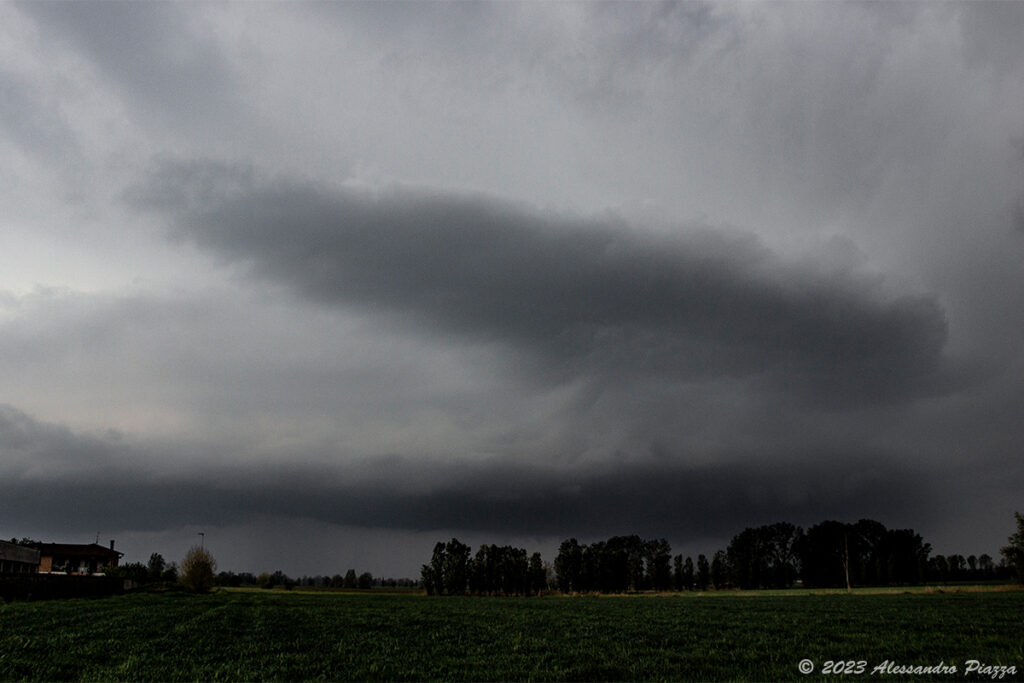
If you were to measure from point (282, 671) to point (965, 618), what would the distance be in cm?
4337

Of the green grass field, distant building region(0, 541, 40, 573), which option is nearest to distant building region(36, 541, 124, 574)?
distant building region(0, 541, 40, 573)

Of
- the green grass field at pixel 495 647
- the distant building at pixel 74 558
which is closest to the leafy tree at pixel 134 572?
the distant building at pixel 74 558

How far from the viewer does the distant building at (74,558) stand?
544ft

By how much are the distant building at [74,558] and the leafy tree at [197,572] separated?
41029 mm

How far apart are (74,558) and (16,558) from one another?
65840 millimetres

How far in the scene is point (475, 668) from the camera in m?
26.7

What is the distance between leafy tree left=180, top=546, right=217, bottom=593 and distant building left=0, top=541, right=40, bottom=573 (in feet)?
84.7

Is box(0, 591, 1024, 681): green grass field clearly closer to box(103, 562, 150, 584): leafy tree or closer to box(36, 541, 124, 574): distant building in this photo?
box(103, 562, 150, 584): leafy tree

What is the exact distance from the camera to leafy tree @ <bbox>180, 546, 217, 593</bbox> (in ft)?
445

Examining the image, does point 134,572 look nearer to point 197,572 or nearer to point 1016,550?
point 197,572

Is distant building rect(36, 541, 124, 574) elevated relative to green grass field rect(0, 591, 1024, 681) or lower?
lower

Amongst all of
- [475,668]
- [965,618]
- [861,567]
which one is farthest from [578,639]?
[861,567]

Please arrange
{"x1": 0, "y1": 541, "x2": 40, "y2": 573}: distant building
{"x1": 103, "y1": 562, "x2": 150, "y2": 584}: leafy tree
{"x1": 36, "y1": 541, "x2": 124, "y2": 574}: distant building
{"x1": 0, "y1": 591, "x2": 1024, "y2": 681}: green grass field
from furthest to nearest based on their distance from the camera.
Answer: {"x1": 36, "y1": 541, "x2": 124, "y2": 574}: distant building → {"x1": 103, "y1": 562, "x2": 150, "y2": 584}: leafy tree → {"x1": 0, "y1": 541, "x2": 40, "y2": 573}: distant building → {"x1": 0, "y1": 591, "x2": 1024, "y2": 681}: green grass field

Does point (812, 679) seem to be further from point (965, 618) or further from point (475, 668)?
point (965, 618)
